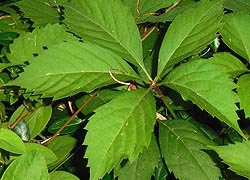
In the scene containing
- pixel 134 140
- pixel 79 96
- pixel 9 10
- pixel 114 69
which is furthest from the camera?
pixel 9 10

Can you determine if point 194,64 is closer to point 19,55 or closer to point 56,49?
point 56,49

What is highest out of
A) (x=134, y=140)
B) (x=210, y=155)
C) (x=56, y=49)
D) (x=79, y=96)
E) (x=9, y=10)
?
(x=9, y=10)

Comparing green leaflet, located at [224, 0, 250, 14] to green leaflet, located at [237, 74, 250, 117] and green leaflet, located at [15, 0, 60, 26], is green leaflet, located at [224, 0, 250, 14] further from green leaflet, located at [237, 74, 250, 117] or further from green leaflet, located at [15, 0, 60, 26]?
green leaflet, located at [15, 0, 60, 26]

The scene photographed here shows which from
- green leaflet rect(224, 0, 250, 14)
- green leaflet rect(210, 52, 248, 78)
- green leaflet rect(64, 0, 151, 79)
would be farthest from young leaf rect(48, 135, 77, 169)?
green leaflet rect(224, 0, 250, 14)

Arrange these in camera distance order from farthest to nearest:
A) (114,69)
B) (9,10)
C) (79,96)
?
1. (9,10)
2. (79,96)
3. (114,69)

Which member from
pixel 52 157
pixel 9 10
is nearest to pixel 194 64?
pixel 52 157

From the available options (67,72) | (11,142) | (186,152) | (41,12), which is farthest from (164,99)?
(41,12)

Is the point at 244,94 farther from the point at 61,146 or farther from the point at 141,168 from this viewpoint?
the point at 61,146
